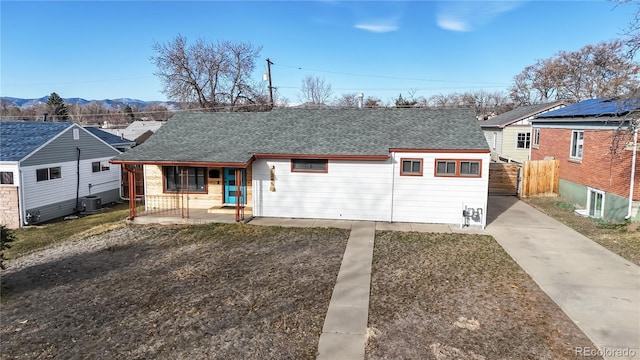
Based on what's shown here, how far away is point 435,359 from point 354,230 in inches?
301

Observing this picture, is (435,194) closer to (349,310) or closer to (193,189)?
(349,310)

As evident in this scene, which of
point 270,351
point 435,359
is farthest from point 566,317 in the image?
point 270,351

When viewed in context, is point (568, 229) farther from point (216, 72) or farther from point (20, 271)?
point (216, 72)

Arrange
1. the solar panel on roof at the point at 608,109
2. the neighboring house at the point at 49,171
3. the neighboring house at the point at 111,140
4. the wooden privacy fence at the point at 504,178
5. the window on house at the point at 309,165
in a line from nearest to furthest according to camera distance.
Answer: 1. the solar panel on roof at the point at 608,109
2. the window on house at the point at 309,165
3. the neighboring house at the point at 49,171
4. the wooden privacy fence at the point at 504,178
5. the neighboring house at the point at 111,140

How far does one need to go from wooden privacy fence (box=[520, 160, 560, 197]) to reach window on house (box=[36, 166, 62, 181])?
24.1 metres

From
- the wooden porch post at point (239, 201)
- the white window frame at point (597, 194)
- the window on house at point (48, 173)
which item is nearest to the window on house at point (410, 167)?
the wooden porch post at point (239, 201)

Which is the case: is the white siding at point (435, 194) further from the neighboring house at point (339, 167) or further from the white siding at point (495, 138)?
the white siding at point (495, 138)

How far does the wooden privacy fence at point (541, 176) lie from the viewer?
20.0 meters

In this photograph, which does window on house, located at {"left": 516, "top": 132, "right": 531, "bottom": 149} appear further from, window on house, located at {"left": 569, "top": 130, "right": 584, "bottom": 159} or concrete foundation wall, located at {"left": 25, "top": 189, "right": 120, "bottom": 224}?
concrete foundation wall, located at {"left": 25, "top": 189, "right": 120, "bottom": 224}

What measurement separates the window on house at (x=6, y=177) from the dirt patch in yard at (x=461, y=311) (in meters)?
16.8

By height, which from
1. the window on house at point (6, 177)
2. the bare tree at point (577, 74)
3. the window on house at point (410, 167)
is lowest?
the window on house at point (6, 177)

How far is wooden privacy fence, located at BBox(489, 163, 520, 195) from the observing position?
70.0 feet

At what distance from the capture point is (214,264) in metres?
10.1

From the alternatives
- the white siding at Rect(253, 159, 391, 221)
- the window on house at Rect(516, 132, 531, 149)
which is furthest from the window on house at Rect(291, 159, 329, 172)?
the window on house at Rect(516, 132, 531, 149)
